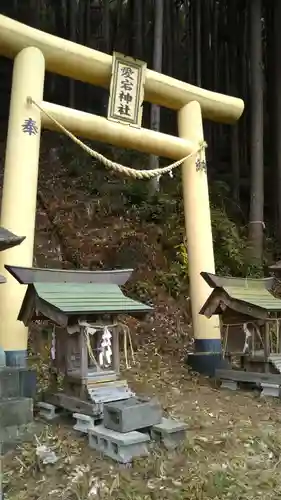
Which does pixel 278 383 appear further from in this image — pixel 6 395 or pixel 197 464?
pixel 6 395

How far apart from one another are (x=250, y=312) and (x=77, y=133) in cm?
377

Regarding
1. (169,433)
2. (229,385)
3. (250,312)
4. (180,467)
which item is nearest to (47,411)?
(169,433)

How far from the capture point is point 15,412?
4910 mm

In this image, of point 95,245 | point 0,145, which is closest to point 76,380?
point 95,245

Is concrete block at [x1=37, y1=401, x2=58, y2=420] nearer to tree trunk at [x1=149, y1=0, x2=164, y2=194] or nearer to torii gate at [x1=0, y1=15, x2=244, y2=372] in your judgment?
torii gate at [x1=0, y1=15, x2=244, y2=372]

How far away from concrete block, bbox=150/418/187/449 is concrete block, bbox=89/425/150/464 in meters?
0.19

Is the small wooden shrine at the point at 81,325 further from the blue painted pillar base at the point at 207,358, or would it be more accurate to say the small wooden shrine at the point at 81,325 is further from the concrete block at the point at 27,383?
the blue painted pillar base at the point at 207,358

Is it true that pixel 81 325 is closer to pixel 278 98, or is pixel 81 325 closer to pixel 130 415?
pixel 130 415

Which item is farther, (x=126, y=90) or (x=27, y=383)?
(x=126, y=90)

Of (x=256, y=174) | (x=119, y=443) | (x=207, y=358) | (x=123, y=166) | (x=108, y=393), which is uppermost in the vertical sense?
(x=256, y=174)

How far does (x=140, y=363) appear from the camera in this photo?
7.91m

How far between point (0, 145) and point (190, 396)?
10.9m

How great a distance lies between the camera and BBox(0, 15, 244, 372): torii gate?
630cm

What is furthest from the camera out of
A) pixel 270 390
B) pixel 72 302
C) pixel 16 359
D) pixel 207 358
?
pixel 207 358
